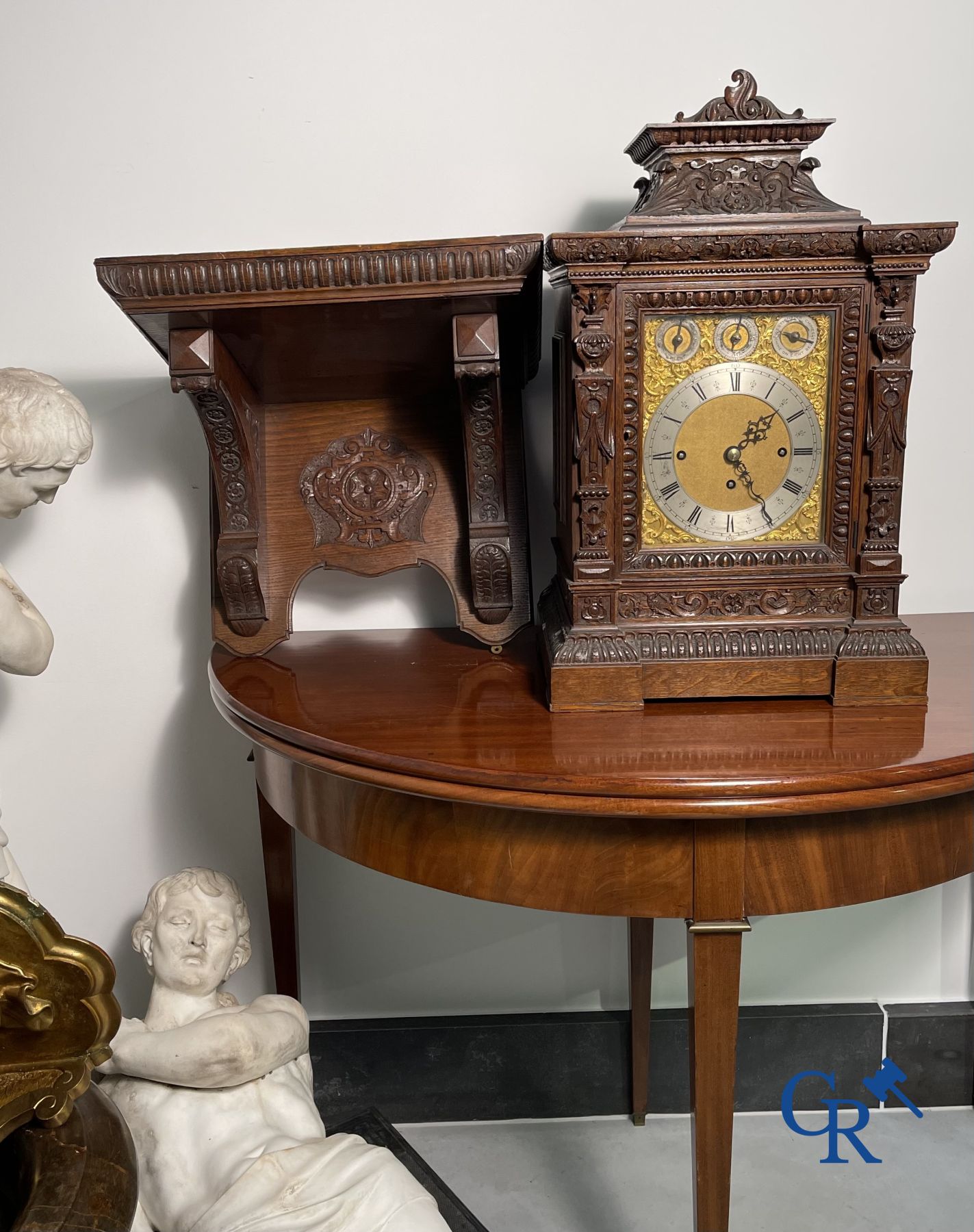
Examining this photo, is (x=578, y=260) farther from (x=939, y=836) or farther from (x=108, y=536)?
(x=108, y=536)

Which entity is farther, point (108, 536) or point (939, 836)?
point (108, 536)

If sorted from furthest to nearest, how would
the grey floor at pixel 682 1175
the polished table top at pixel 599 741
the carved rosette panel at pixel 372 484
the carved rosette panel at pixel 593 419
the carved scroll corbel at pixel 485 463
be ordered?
the grey floor at pixel 682 1175, the carved rosette panel at pixel 372 484, the carved scroll corbel at pixel 485 463, the carved rosette panel at pixel 593 419, the polished table top at pixel 599 741

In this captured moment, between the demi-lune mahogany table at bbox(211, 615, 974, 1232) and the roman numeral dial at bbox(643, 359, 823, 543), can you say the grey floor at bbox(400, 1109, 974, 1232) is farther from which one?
the roman numeral dial at bbox(643, 359, 823, 543)

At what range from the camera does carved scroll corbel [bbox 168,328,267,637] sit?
1.26 m

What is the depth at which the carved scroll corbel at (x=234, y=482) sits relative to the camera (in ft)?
4.12

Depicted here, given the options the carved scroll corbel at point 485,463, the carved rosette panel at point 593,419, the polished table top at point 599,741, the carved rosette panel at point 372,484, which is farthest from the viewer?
the carved rosette panel at point 372,484

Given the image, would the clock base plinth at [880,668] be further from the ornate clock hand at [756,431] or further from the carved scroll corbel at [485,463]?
the carved scroll corbel at [485,463]

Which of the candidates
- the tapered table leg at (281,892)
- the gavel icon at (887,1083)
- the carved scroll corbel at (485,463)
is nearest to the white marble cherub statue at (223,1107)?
the tapered table leg at (281,892)

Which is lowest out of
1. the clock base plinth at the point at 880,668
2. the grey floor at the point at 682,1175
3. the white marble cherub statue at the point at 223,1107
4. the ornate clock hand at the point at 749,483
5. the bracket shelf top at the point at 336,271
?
the grey floor at the point at 682,1175

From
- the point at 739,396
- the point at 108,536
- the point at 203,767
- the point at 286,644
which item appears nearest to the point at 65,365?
the point at 108,536

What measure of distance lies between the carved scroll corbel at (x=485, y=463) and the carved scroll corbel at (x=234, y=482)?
0.28 metres

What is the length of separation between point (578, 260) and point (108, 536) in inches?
35.4

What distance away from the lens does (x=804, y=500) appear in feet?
3.72

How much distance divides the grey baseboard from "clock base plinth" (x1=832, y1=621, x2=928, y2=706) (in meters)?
0.86
